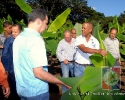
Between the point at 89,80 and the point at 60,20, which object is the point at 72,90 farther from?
the point at 60,20

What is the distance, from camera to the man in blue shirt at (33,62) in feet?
6.84

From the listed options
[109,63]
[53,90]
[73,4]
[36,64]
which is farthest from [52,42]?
[73,4]

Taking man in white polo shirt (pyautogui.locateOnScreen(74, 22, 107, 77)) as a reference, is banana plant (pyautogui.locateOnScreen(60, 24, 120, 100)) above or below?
below

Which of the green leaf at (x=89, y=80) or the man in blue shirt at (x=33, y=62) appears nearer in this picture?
the man in blue shirt at (x=33, y=62)

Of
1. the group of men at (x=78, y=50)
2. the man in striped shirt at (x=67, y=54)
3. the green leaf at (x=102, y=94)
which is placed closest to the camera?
the green leaf at (x=102, y=94)

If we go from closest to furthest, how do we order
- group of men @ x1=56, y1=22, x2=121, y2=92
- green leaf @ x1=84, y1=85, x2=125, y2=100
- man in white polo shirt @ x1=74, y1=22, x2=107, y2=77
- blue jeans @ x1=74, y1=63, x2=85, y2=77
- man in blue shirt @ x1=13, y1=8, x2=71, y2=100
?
man in blue shirt @ x1=13, y1=8, x2=71, y2=100 < green leaf @ x1=84, y1=85, x2=125, y2=100 < man in white polo shirt @ x1=74, y1=22, x2=107, y2=77 < group of men @ x1=56, y1=22, x2=121, y2=92 < blue jeans @ x1=74, y1=63, x2=85, y2=77

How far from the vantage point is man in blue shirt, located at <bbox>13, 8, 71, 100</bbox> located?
2.08 m

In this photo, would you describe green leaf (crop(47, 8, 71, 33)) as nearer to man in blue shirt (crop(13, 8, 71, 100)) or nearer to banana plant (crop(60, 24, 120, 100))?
banana plant (crop(60, 24, 120, 100))

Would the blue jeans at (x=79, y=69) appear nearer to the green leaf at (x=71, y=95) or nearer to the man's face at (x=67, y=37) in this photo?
the man's face at (x=67, y=37)

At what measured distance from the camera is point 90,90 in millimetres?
2496

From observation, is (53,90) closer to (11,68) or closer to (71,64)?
(71,64)

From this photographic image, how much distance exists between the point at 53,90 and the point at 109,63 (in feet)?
10.7

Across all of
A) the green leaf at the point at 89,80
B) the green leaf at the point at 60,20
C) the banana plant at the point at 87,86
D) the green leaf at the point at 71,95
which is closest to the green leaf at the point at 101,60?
the banana plant at the point at 87,86

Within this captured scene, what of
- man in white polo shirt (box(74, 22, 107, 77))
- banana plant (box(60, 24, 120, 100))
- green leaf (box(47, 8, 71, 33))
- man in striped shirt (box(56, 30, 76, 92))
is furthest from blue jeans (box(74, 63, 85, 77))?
green leaf (box(47, 8, 71, 33))
